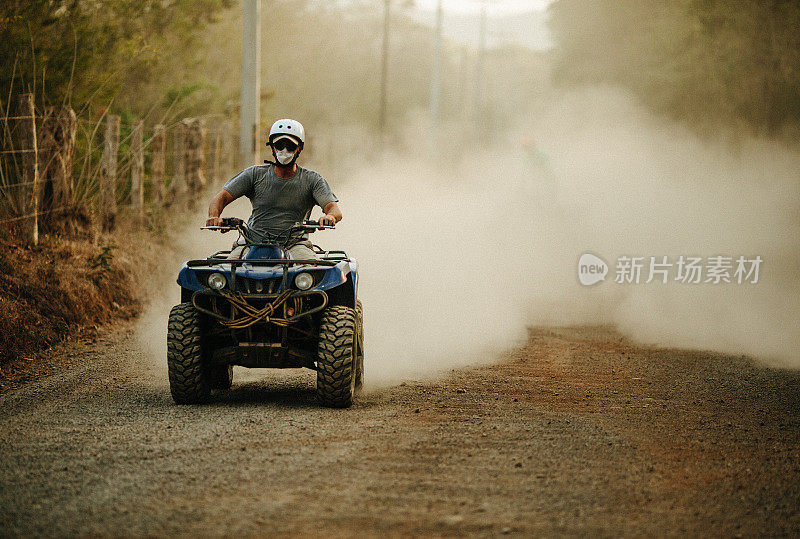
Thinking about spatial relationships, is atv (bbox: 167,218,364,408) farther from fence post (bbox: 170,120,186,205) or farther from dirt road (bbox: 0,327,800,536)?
fence post (bbox: 170,120,186,205)

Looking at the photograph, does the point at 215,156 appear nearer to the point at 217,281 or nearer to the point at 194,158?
the point at 194,158

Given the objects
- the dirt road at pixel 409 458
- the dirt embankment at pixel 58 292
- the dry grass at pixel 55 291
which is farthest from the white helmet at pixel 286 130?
the dry grass at pixel 55 291

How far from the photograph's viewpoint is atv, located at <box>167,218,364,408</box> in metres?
8.44

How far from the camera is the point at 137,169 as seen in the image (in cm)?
1756

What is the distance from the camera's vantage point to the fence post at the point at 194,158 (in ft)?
68.1

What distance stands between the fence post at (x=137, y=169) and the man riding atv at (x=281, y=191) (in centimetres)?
830

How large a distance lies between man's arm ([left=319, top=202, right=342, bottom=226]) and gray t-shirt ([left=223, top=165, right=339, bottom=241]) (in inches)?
2.1

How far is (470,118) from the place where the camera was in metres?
109

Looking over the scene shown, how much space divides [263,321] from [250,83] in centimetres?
1127

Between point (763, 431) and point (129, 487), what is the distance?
4754 millimetres

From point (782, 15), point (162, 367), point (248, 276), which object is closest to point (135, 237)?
point (162, 367)

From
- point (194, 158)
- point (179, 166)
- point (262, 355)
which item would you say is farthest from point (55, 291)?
point (194, 158)

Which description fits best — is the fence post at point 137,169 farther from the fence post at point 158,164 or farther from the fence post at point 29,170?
the fence post at point 29,170

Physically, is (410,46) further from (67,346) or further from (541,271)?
(67,346)
